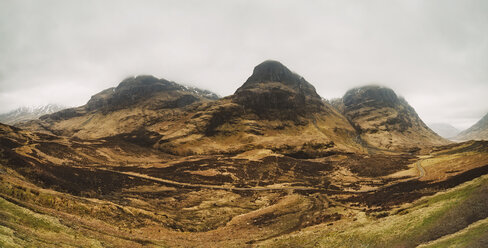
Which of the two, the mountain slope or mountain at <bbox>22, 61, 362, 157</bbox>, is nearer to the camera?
the mountain slope

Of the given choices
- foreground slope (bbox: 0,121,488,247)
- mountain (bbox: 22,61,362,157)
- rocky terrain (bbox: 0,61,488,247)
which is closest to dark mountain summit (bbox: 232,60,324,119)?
mountain (bbox: 22,61,362,157)

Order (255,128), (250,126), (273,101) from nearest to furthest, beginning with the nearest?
(255,128), (250,126), (273,101)

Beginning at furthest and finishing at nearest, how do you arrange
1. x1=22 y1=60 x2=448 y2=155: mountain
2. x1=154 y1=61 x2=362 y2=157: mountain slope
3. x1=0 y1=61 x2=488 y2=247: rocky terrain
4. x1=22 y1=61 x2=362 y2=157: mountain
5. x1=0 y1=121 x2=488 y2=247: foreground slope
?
1. x1=22 y1=61 x2=362 y2=157: mountain
2. x1=22 y1=60 x2=448 y2=155: mountain
3. x1=154 y1=61 x2=362 y2=157: mountain slope
4. x1=0 y1=61 x2=488 y2=247: rocky terrain
5. x1=0 y1=121 x2=488 y2=247: foreground slope

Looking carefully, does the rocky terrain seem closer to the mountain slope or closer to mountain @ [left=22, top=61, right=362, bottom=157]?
the mountain slope

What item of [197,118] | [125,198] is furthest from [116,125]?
[125,198]

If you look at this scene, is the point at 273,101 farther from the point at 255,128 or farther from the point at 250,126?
the point at 250,126

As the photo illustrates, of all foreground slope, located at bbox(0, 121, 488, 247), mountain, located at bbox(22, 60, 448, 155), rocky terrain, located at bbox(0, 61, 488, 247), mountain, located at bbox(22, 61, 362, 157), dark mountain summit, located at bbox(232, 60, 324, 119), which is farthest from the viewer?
dark mountain summit, located at bbox(232, 60, 324, 119)

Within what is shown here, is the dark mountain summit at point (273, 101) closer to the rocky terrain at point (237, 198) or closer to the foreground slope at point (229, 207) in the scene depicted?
the rocky terrain at point (237, 198)

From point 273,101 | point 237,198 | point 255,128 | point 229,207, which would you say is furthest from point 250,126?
point 229,207

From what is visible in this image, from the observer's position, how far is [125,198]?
136ft

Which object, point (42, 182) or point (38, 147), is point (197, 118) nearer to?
point (38, 147)

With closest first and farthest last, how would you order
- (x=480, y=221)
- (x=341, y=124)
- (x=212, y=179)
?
(x=480, y=221), (x=212, y=179), (x=341, y=124)

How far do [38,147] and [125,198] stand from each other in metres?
57.0

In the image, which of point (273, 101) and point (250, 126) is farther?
point (273, 101)
